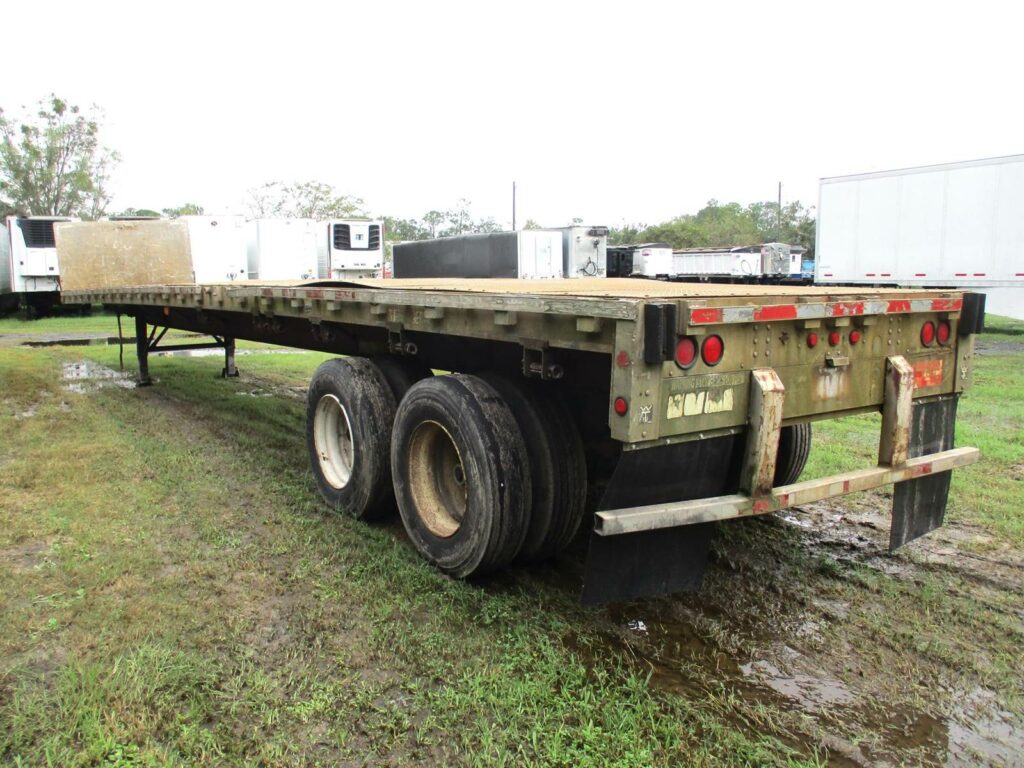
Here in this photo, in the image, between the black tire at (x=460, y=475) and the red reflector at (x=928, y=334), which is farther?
the red reflector at (x=928, y=334)

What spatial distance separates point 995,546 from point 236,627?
13.9ft

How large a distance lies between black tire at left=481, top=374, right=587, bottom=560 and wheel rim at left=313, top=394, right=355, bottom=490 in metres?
1.75

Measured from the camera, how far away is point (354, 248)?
71.2 ft

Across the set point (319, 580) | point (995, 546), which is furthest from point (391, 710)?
point (995, 546)

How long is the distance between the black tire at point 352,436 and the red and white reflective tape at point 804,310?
96.6 inches

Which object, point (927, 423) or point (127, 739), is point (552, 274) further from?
point (127, 739)

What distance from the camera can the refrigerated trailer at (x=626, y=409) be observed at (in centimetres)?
319

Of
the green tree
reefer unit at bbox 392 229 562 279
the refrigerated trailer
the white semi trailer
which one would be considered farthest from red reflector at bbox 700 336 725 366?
the green tree

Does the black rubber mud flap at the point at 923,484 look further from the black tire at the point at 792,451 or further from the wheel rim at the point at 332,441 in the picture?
the wheel rim at the point at 332,441

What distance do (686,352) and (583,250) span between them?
18719mm

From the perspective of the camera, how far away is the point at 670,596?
4.17m

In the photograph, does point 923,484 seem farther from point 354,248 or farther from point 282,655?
point 354,248

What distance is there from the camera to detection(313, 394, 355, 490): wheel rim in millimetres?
5500

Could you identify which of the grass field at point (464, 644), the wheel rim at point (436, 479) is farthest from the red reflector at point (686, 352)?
the wheel rim at point (436, 479)
